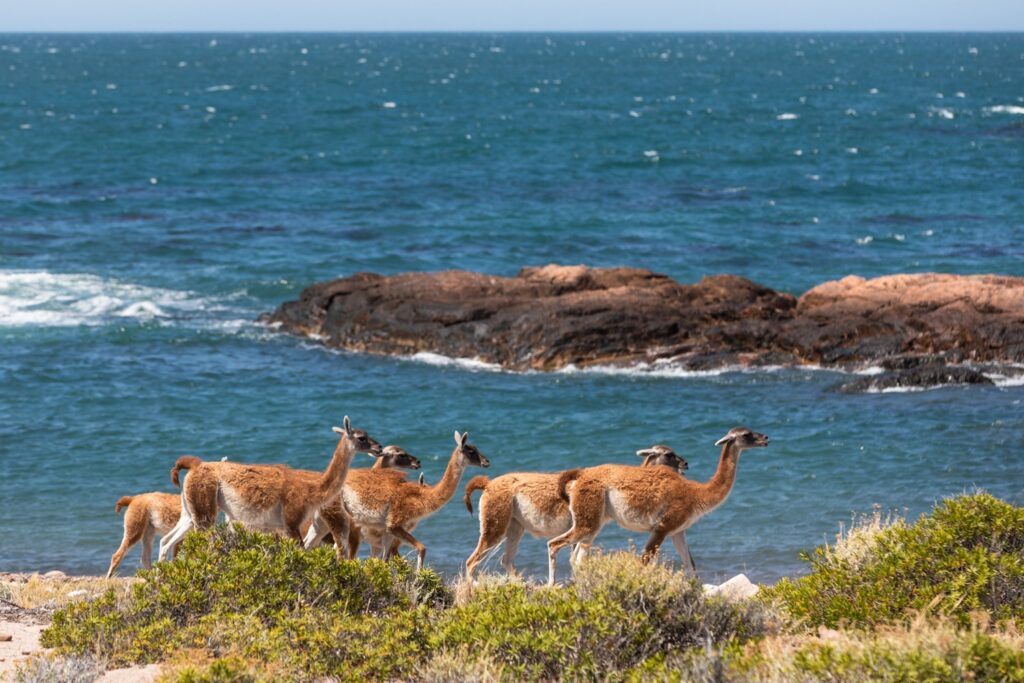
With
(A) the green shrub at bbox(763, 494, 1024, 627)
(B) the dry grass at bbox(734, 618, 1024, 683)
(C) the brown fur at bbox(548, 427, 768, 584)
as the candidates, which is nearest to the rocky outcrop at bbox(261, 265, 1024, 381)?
(C) the brown fur at bbox(548, 427, 768, 584)

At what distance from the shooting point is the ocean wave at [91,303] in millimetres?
37938

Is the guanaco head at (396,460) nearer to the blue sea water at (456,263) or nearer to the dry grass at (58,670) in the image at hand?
the blue sea water at (456,263)

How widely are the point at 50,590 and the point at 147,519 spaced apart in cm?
164

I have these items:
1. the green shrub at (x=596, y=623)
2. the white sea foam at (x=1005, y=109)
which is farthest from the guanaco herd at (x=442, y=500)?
the white sea foam at (x=1005, y=109)

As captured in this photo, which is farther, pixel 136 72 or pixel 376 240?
pixel 136 72

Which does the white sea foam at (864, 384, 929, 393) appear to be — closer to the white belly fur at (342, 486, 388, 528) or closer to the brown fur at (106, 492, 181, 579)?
the white belly fur at (342, 486, 388, 528)

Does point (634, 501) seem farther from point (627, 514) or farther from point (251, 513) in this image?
point (251, 513)

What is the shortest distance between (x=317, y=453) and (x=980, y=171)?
2033 inches

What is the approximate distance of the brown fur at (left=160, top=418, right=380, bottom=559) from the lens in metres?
15.5

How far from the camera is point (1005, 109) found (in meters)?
107

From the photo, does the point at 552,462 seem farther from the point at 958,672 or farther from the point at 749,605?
the point at 958,672

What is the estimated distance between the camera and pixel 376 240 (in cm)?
5084

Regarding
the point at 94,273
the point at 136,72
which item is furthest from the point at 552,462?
the point at 136,72

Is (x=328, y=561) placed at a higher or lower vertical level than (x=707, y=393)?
higher
